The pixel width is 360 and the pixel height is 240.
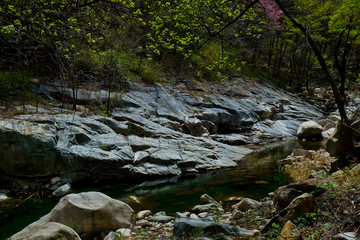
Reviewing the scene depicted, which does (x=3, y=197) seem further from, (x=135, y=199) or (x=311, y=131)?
(x=311, y=131)

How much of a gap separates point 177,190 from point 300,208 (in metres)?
3.82

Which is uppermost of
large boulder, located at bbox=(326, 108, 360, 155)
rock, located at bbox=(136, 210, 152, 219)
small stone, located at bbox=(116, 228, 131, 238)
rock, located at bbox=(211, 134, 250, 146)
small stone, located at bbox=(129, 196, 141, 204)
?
large boulder, located at bbox=(326, 108, 360, 155)

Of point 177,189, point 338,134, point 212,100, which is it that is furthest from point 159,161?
point 212,100

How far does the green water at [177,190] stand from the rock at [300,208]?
2632 mm

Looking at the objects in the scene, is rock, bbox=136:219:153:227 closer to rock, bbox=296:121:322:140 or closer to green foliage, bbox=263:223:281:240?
green foliage, bbox=263:223:281:240

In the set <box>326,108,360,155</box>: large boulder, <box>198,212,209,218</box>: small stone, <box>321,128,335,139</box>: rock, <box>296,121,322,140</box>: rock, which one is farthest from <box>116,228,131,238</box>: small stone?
<box>321,128,335,139</box>: rock

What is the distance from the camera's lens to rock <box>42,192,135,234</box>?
3.58 m

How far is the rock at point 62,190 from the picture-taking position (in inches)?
228

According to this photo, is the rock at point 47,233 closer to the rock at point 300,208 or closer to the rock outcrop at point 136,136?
the rock at point 300,208

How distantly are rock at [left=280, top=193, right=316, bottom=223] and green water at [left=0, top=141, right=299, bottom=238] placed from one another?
2.63m

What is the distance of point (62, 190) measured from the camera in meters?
5.92

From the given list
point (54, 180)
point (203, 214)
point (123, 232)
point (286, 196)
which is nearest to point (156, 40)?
point (54, 180)

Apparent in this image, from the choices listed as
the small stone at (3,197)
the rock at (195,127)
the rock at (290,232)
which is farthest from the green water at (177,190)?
the rock at (195,127)

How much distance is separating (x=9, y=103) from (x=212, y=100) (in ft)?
29.7
